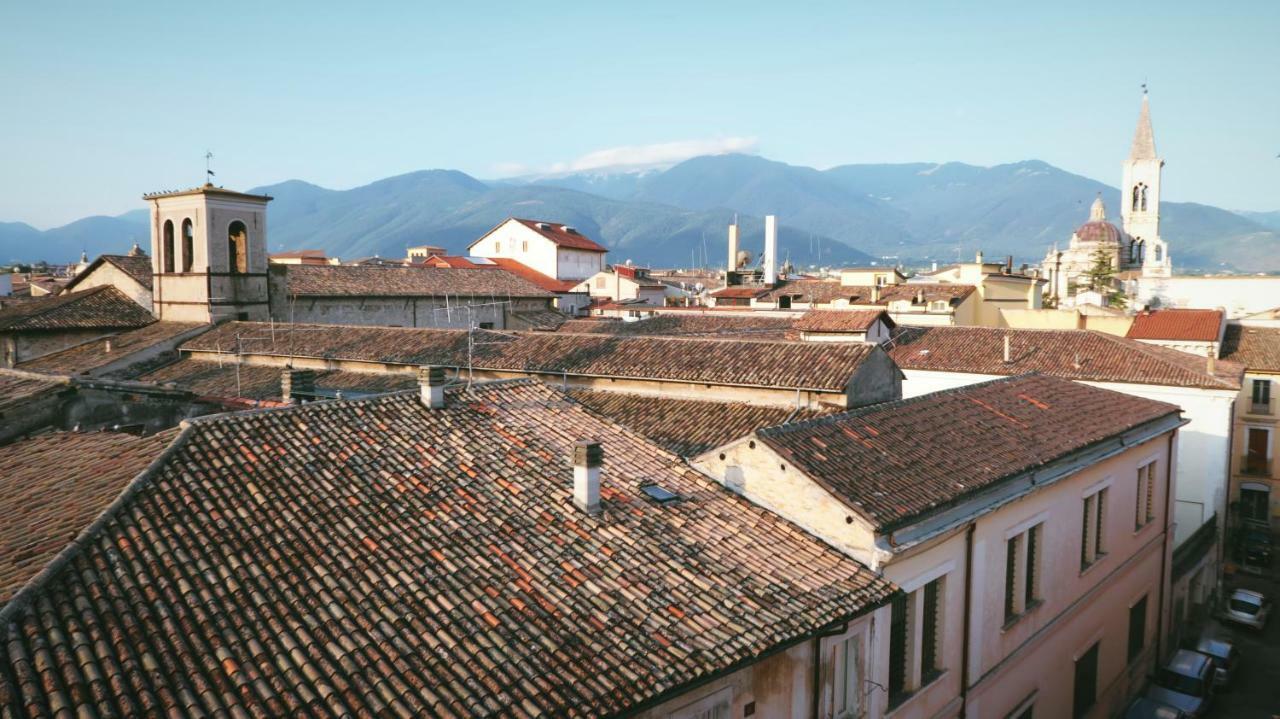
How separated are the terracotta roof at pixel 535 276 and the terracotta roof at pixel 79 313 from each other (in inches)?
1159

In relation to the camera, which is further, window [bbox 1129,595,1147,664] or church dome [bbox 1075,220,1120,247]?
church dome [bbox 1075,220,1120,247]

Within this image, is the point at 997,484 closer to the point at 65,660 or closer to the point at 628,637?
the point at 628,637

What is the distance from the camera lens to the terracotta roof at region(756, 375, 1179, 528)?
1114 centimetres

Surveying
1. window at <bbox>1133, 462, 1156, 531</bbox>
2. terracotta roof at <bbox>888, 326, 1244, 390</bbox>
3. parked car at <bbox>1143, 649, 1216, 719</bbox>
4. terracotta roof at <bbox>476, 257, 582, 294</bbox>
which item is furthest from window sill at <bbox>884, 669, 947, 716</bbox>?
terracotta roof at <bbox>476, 257, 582, 294</bbox>

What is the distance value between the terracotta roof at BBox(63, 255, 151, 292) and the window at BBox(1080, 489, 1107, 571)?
111ft

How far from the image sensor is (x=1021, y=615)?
14148 millimetres

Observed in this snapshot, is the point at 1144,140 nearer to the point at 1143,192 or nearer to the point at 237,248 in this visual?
the point at 1143,192

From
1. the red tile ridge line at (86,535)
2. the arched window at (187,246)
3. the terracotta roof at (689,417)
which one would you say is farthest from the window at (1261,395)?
the arched window at (187,246)

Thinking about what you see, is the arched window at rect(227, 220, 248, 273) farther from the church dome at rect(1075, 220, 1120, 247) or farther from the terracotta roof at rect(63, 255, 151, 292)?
the church dome at rect(1075, 220, 1120, 247)

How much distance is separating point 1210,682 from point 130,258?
4082 cm

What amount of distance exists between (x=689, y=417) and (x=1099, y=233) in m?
101

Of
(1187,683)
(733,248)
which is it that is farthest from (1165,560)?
(733,248)

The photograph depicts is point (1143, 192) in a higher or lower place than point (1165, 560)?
higher

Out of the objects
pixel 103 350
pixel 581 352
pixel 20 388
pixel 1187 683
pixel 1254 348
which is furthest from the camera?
pixel 1254 348
